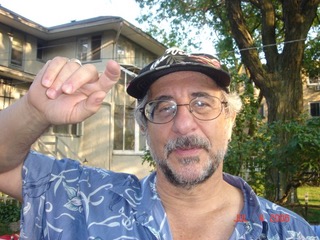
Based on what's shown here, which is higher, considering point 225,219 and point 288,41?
point 288,41

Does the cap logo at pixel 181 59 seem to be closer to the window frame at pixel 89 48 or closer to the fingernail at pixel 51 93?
the fingernail at pixel 51 93

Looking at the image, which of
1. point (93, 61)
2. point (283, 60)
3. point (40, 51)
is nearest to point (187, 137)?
point (283, 60)

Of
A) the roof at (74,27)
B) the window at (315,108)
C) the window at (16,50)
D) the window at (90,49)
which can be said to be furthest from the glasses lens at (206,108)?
the window at (315,108)

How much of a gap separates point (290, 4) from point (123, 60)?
28.5ft

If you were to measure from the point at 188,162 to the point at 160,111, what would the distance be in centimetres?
35

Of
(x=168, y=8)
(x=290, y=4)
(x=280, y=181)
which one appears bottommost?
(x=280, y=181)

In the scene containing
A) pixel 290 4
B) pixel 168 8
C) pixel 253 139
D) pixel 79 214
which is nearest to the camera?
pixel 79 214

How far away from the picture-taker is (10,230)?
7.95m

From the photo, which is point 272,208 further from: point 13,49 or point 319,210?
point 13,49

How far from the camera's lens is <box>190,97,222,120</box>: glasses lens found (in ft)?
6.93

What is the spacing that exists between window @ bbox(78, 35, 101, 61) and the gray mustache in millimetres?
14504

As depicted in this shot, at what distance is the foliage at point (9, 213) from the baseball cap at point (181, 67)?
7.87 m

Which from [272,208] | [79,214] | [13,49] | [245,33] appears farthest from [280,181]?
[13,49]

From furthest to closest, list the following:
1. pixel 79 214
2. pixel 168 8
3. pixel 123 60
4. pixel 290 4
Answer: pixel 123 60 → pixel 168 8 → pixel 290 4 → pixel 79 214
